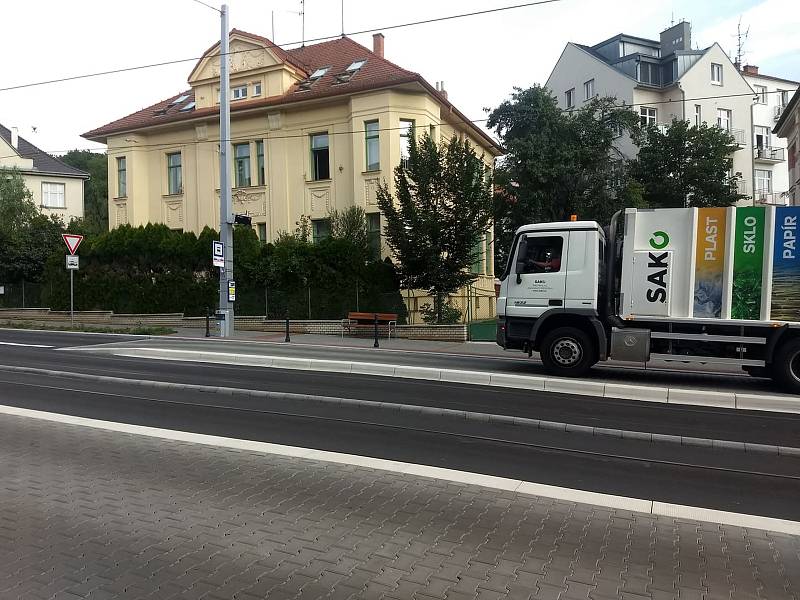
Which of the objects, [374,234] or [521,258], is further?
[374,234]

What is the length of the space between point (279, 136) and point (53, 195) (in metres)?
33.0

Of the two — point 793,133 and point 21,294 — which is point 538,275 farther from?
point 793,133

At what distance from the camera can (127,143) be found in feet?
113

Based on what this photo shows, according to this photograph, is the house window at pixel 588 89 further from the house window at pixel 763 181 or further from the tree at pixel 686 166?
the house window at pixel 763 181

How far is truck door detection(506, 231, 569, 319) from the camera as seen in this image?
12812 mm

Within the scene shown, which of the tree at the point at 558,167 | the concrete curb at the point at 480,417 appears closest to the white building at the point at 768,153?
the tree at the point at 558,167

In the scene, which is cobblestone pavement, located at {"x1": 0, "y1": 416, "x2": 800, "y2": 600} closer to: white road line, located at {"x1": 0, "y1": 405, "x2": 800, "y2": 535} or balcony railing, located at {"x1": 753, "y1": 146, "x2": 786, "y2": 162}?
white road line, located at {"x1": 0, "y1": 405, "x2": 800, "y2": 535}

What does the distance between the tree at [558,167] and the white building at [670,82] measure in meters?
14.1

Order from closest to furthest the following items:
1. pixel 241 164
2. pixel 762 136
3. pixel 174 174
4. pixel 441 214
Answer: pixel 441 214, pixel 241 164, pixel 174 174, pixel 762 136

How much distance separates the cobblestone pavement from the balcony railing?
2133 inches

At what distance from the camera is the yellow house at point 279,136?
1115 inches

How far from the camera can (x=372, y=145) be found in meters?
28.7

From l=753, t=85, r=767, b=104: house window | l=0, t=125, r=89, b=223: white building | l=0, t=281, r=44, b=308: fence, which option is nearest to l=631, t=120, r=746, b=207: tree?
l=753, t=85, r=767, b=104: house window

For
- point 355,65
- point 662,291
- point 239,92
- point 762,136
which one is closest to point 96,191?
point 239,92
